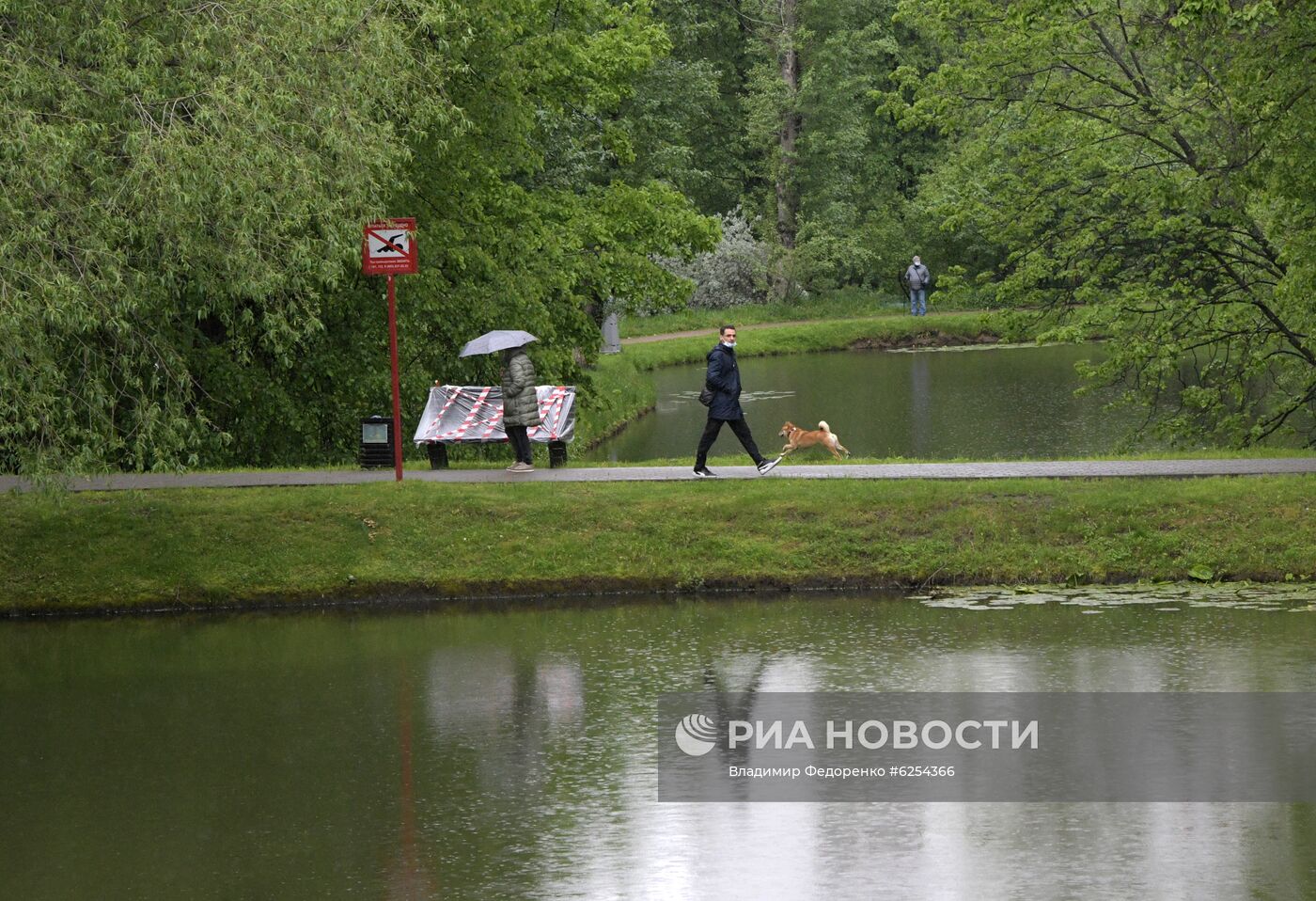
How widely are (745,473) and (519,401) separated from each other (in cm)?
310

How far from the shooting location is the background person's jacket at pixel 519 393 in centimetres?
2291

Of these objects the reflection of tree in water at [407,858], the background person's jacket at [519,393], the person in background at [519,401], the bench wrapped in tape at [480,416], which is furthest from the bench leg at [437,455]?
the reflection of tree in water at [407,858]

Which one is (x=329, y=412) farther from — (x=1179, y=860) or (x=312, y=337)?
(x=1179, y=860)

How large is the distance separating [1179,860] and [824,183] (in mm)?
61063

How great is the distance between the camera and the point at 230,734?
13.5m

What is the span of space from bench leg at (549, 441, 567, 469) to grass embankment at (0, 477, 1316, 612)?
2.98 meters

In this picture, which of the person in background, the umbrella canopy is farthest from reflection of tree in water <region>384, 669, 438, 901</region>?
the umbrella canopy

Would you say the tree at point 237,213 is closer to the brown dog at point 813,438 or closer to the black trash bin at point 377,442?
the black trash bin at point 377,442

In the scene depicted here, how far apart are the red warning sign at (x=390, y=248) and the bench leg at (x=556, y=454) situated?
3641 mm

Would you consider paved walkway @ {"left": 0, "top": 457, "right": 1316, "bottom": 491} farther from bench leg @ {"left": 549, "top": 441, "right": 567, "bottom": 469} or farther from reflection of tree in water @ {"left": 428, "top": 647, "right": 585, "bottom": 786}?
reflection of tree in water @ {"left": 428, "top": 647, "right": 585, "bottom": 786}

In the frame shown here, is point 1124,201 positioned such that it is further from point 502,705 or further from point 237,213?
point 502,705

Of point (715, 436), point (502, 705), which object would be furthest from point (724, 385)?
point (502, 705)

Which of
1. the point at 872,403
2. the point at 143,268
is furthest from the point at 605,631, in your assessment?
the point at 872,403

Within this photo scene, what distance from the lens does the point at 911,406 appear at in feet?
137
